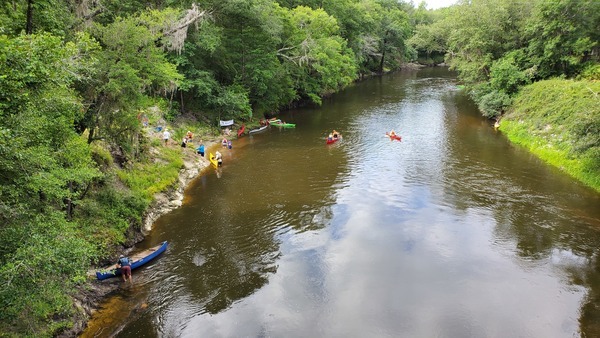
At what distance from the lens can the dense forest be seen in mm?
10352

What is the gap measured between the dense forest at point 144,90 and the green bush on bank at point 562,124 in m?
0.13

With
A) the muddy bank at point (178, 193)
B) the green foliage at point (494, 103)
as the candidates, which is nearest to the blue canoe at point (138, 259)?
the muddy bank at point (178, 193)

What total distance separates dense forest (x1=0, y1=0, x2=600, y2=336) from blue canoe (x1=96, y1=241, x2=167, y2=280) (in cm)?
105

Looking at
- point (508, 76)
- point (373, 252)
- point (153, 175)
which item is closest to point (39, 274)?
point (373, 252)

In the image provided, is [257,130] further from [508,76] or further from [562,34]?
[562,34]

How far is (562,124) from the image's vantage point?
31.2 m

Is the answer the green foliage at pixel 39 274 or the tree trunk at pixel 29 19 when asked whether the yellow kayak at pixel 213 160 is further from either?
the green foliage at pixel 39 274

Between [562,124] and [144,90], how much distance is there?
31435mm

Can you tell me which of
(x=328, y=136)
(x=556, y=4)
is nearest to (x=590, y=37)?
(x=556, y=4)

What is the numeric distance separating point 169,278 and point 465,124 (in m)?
35.1

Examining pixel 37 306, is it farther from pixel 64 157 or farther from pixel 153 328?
pixel 64 157

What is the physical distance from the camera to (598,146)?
22.1 meters

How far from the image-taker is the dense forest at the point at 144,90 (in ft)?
34.0

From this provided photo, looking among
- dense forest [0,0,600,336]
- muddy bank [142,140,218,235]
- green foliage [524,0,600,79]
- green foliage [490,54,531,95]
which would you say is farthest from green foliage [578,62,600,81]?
muddy bank [142,140,218,235]
